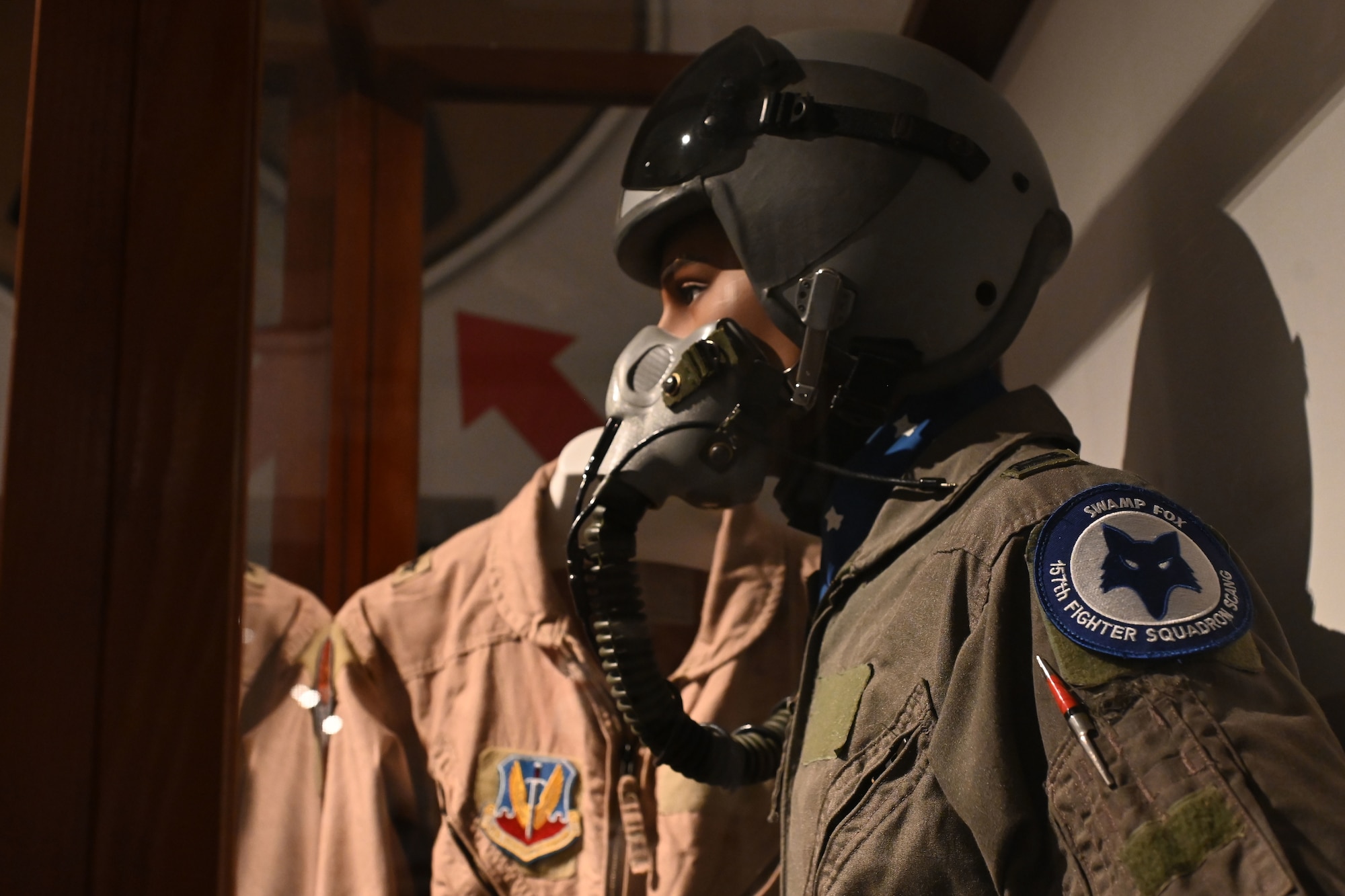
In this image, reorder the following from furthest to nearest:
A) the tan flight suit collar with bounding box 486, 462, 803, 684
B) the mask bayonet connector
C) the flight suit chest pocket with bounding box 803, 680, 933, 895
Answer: the tan flight suit collar with bounding box 486, 462, 803, 684, the mask bayonet connector, the flight suit chest pocket with bounding box 803, 680, 933, 895

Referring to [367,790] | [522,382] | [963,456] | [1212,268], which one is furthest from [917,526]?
[367,790]

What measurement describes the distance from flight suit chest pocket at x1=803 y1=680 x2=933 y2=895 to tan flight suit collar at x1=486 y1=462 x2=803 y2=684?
1.59 ft

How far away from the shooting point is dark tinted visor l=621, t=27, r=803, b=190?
123cm

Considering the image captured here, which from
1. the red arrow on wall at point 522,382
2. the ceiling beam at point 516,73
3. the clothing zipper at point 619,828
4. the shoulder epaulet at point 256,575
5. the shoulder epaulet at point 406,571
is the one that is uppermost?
Result: the ceiling beam at point 516,73

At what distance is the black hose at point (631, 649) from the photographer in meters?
1.21

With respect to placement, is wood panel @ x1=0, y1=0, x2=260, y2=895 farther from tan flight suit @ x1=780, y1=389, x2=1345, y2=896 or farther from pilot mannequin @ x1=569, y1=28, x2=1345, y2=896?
tan flight suit @ x1=780, y1=389, x2=1345, y2=896

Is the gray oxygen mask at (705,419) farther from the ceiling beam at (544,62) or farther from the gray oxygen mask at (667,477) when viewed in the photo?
the ceiling beam at (544,62)

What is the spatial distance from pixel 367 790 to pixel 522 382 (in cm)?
53

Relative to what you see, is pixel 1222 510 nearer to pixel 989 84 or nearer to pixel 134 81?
pixel 989 84

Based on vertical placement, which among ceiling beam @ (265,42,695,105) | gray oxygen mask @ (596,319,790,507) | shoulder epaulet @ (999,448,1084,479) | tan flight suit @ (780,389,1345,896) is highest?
ceiling beam @ (265,42,695,105)

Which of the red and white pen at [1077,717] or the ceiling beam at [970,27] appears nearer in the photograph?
the red and white pen at [1077,717]

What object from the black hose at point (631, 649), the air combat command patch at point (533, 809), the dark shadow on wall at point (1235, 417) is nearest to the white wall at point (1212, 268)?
the dark shadow on wall at point (1235, 417)

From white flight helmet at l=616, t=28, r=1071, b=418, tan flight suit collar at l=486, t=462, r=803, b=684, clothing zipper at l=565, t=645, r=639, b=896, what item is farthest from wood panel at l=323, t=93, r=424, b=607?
white flight helmet at l=616, t=28, r=1071, b=418

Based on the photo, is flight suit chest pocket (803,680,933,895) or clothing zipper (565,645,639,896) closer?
flight suit chest pocket (803,680,933,895)
